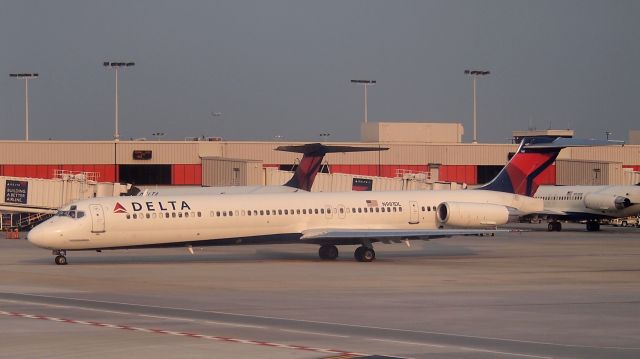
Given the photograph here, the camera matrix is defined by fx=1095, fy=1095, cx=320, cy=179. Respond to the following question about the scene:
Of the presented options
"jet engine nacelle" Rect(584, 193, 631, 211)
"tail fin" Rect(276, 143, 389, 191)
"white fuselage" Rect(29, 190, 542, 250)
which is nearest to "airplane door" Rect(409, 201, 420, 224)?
"white fuselage" Rect(29, 190, 542, 250)

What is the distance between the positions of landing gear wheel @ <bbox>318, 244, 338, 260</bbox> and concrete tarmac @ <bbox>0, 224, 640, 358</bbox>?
0.61m

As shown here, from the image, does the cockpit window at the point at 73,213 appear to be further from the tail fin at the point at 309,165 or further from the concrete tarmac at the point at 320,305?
the tail fin at the point at 309,165

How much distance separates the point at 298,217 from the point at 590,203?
115ft

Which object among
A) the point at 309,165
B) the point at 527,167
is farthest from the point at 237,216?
the point at 309,165

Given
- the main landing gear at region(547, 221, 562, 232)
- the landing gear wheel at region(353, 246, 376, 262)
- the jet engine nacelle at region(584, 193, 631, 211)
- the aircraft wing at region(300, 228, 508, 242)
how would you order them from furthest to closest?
1. the main landing gear at region(547, 221, 562, 232)
2. the jet engine nacelle at region(584, 193, 631, 211)
3. the landing gear wheel at region(353, 246, 376, 262)
4. the aircraft wing at region(300, 228, 508, 242)

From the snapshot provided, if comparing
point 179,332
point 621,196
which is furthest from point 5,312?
point 621,196

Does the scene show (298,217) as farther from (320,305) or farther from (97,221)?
(320,305)

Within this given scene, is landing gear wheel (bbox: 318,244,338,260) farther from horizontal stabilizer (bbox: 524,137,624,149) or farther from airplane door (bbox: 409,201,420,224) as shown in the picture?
horizontal stabilizer (bbox: 524,137,624,149)

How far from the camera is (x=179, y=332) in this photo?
22859 millimetres

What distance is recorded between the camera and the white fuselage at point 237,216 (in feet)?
137

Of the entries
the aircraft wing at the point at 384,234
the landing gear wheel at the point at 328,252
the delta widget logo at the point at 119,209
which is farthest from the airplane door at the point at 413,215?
the delta widget logo at the point at 119,209

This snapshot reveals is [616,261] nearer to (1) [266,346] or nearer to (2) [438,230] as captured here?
(2) [438,230]

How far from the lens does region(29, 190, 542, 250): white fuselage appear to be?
41.9 meters

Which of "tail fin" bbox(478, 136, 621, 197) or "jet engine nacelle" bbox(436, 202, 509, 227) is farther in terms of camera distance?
"tail fin" bbox(478, 136, 621, 197)
